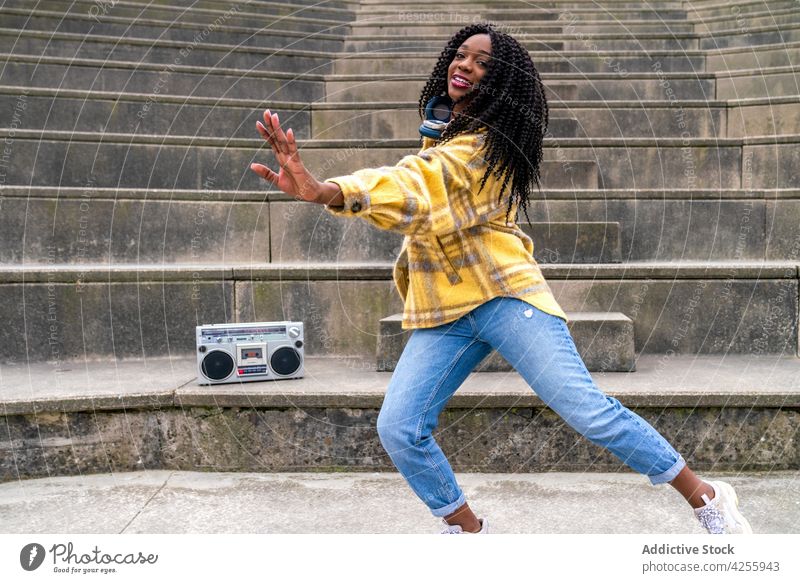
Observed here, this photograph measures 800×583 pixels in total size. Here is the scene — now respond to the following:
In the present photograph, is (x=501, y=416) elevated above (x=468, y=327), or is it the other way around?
(x=468, y=327)

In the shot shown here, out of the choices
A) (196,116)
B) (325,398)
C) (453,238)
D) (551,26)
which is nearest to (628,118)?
(551,26)

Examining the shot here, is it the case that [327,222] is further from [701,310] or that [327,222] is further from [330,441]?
[701,310]

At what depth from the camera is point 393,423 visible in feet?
6.60

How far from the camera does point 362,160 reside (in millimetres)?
4684

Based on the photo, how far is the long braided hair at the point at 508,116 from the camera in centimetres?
186

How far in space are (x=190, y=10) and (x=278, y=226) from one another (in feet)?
11.1

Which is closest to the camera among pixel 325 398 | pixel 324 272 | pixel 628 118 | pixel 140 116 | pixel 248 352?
pixel 325 398

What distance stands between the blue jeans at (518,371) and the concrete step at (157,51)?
3969 millimetres

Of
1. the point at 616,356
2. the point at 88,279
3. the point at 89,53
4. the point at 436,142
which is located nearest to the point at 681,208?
the point at 616,356

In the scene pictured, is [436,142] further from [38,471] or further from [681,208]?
[681,208]

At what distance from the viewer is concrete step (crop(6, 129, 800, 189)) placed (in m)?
4.58

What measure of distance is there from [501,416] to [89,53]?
4762mm

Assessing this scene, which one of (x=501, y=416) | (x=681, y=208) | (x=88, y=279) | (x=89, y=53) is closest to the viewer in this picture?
(x=501, y=416)

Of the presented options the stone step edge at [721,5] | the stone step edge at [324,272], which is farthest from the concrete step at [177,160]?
the stone step edge at [721,5]
